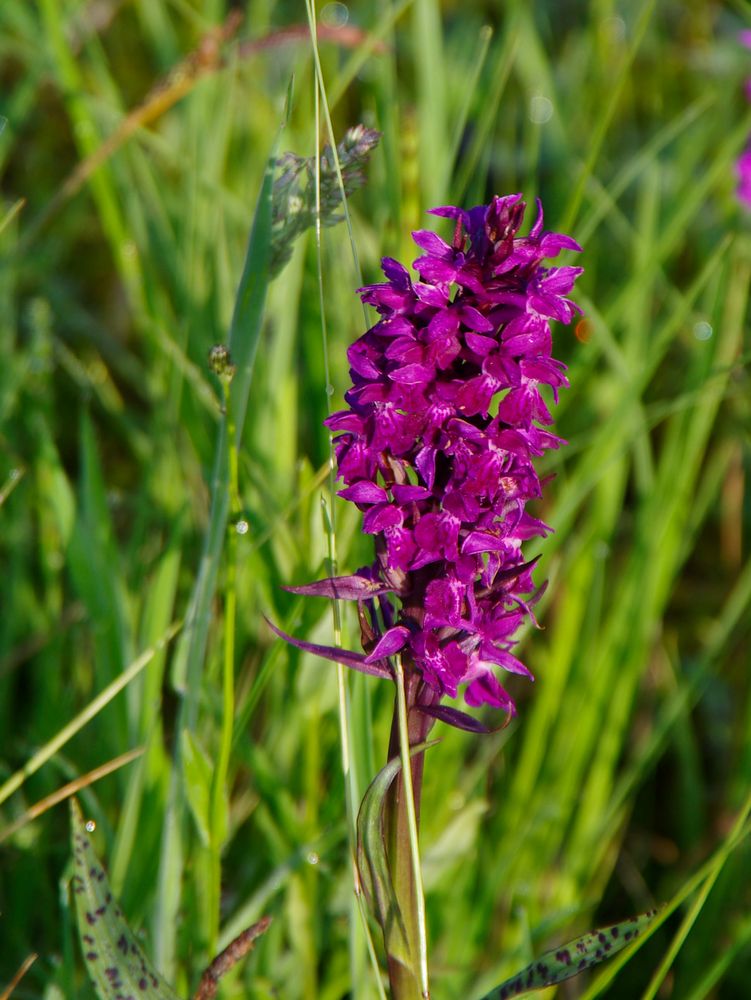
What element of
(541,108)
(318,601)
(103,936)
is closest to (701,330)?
(541,108)

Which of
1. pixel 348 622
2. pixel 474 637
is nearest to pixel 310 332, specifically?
pixel 348 622

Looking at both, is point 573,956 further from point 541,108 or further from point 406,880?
point 541,108

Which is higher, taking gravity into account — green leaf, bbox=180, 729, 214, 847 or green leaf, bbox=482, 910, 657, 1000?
green leaf, bbox=180, 729, 214, 847

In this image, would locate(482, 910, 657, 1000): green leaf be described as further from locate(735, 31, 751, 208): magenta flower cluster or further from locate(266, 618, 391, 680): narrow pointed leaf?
locate(735, 31, 751, 208): magenta flower cluster

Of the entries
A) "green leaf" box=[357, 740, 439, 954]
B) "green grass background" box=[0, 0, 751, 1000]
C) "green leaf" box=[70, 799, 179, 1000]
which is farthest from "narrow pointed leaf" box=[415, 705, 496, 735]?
Result: "green leaf" box=[70, 799, 179, 1000]

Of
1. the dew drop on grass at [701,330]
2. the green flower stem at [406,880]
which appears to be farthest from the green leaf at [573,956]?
the dew drop on grass at [701,330]
